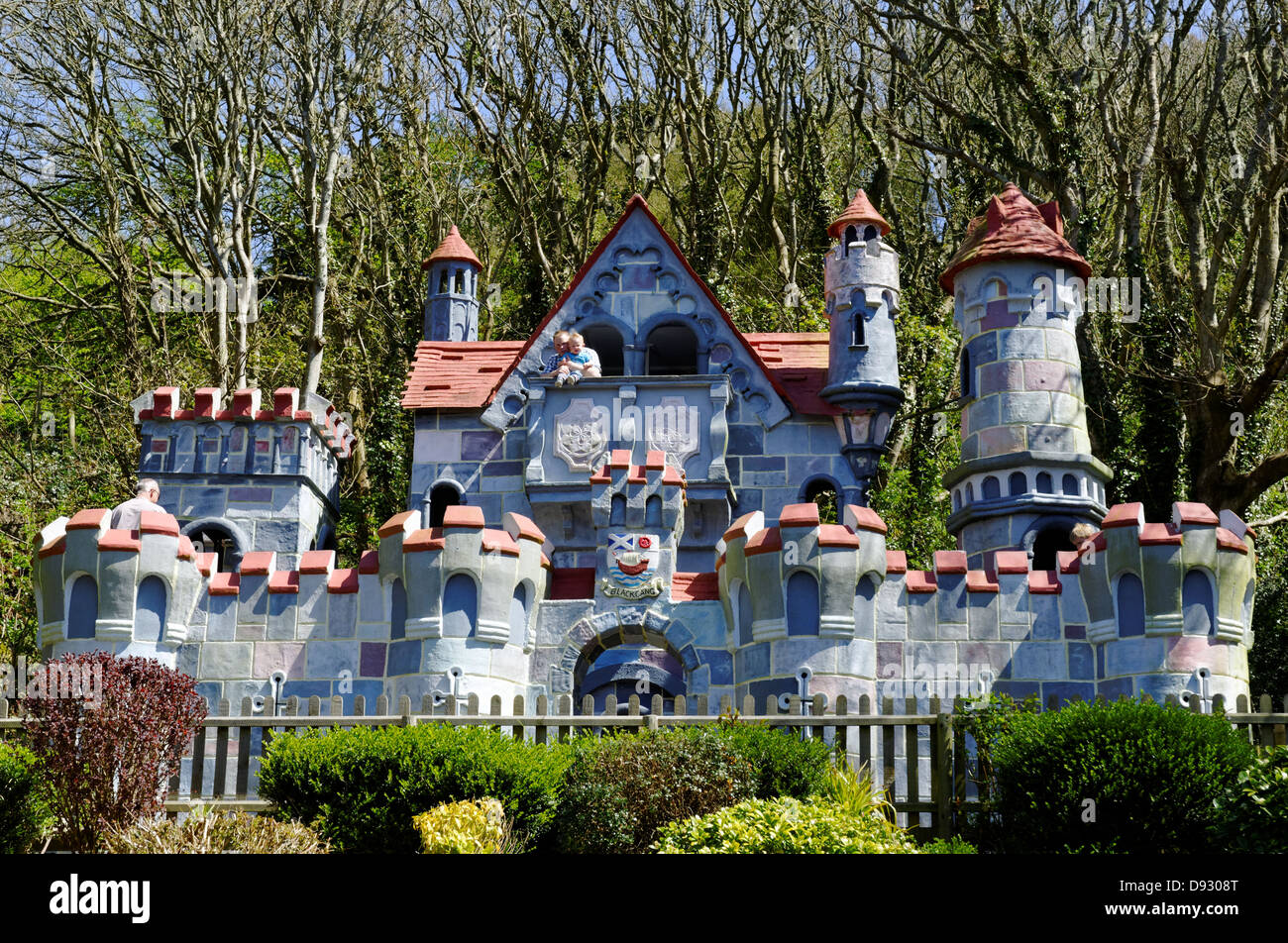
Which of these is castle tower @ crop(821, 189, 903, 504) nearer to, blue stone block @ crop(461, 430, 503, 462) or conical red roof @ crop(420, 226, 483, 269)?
blue stone block @ crop(461, 430, 503, 462)

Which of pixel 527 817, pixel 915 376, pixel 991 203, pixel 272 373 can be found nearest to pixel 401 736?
pixel 527 817

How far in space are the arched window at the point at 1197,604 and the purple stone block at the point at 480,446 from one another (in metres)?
8.82

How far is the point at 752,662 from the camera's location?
51.8ft

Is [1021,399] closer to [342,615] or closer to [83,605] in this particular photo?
[342,615]

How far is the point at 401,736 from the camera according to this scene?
11.5 meters

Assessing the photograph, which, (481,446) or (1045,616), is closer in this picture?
(1045,616)

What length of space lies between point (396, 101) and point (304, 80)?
640 cm

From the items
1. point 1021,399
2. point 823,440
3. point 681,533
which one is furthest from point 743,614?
point 1021,399

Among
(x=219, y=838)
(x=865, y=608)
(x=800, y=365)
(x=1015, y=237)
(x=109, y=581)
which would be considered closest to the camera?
(x=219, y=838)

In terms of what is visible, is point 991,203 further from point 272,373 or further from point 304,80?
point 272,373

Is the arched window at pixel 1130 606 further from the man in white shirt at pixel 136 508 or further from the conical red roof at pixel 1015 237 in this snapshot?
the man in white shirt at pixel 136 508

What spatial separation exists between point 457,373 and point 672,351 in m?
3.02

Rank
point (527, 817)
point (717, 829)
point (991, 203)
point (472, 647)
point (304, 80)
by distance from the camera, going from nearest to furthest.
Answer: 1. point (717, 829)
2. point (527, 817)
3. point (472, 647)
4. point (991, 203)
5. point (304, 80)

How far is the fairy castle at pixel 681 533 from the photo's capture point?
51.1 ft
